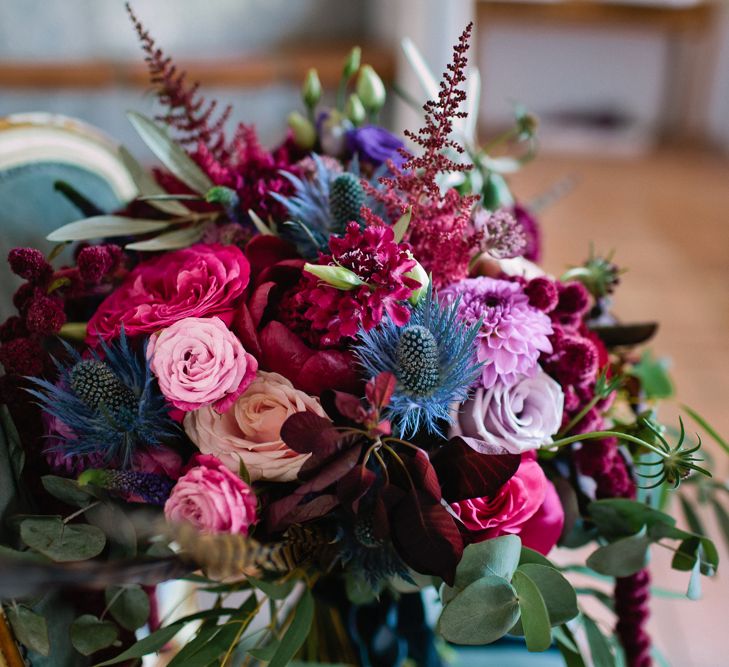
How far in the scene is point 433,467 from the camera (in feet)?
1.46

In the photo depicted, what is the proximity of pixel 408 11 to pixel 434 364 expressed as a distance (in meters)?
1.79

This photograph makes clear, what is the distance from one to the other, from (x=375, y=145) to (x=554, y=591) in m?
0.37

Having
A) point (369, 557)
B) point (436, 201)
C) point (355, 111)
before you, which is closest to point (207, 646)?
Result: point (369, 557)

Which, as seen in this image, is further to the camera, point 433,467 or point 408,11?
point 408,11

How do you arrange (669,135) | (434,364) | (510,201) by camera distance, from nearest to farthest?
(434,364) < (510,201) < (669,135)

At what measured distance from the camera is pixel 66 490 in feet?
1.53

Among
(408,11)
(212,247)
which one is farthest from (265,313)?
(408,11)

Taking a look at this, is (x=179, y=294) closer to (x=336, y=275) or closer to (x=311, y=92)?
(x=336, y=275)

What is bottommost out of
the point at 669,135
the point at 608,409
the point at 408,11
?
the point at 608,409

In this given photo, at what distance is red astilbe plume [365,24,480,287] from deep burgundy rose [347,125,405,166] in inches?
3.0

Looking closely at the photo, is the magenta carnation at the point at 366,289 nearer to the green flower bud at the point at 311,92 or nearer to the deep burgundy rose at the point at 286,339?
the deep burgundy rose at the point at 286,339

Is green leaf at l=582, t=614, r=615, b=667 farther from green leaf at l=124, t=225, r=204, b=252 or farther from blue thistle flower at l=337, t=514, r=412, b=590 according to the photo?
green leaf at l=124, t=225, r=204, b=252

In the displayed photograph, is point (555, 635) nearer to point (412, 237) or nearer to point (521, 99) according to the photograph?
point (412, 237)

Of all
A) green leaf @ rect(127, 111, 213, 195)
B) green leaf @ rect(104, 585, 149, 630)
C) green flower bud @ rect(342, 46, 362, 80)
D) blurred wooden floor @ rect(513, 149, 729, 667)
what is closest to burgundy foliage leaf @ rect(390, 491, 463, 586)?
→ green leaf @ rect(104, 585, 149, 630)
